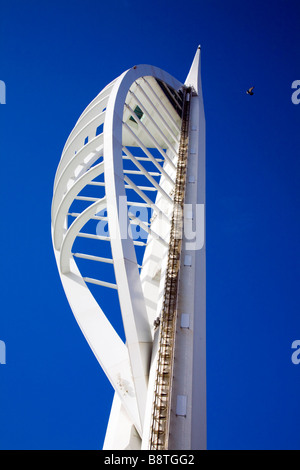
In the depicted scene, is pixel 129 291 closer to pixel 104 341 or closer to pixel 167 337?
pixel 167 337

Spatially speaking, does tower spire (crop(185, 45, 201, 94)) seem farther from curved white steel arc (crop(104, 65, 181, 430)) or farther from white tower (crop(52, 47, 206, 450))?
curved white steel arc (crop(104, 65, 181, 430))

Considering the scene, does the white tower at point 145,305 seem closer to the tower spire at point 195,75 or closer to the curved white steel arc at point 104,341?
the curved white steel arc at point 104,341

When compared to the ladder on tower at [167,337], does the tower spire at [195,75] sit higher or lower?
higher

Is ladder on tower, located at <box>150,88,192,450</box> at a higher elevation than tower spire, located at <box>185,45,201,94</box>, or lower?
lower

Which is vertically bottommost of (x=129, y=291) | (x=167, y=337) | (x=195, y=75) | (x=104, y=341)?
(x=167, y=337)

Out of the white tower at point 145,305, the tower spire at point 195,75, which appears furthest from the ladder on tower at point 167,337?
the tower spire at point 195,75

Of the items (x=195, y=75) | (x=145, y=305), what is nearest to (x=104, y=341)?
(x=145, y=305)

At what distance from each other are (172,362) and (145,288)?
18.3 ft

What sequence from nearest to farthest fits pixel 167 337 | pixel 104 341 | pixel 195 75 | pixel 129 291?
pixel 129 291
pixel 167 337
pixel 104 341
pixel 195 75

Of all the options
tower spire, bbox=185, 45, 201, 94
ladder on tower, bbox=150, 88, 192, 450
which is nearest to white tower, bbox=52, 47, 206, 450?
ladder on tower, bbox=150, 88, 192, 450

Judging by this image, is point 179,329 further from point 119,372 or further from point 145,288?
point 145,288

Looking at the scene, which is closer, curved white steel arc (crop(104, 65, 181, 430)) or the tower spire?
curved white steel arc (crop(104, 65, 181, 430))

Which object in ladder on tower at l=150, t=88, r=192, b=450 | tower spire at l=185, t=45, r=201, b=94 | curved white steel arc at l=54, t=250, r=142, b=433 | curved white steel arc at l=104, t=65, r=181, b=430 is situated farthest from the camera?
tower spire at l=185, t=45, r=201, b=94
